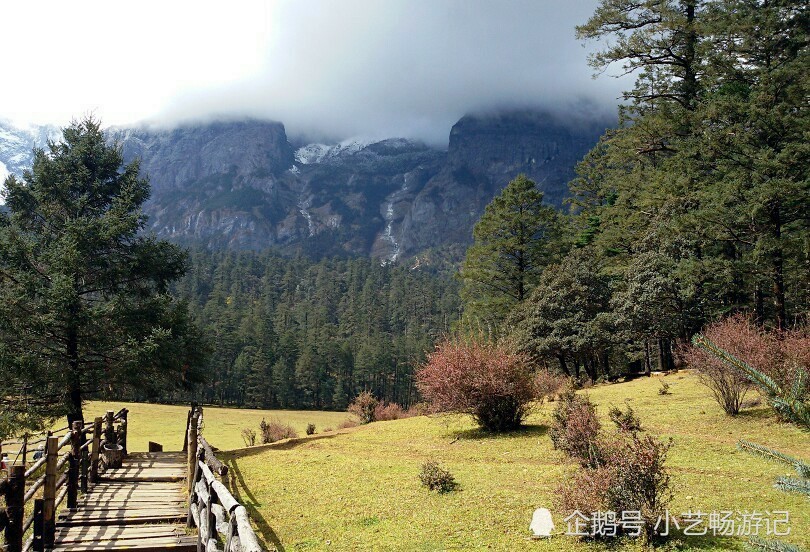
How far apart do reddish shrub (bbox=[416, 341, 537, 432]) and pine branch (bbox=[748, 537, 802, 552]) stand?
1384 cm

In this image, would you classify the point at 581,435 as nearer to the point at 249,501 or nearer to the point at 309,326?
the point at 249,501

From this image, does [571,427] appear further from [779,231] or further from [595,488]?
[779,231]

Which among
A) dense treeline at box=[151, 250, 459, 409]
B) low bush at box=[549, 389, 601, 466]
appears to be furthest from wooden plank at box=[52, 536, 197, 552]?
dense treeline at box=[151, 250, 459, 409]

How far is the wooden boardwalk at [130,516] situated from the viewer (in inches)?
312

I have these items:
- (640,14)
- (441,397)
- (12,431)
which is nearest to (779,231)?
(640,14)

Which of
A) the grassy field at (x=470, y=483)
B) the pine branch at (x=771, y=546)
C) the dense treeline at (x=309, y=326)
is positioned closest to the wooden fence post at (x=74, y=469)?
the grassy field at (x=470, y=483)

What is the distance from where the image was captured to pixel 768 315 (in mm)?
26844

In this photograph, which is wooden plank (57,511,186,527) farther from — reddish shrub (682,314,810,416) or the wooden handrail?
reddish shrub (682,314,810,416)

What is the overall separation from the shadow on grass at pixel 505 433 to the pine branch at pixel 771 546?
13.9m

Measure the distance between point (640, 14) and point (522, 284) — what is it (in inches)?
741

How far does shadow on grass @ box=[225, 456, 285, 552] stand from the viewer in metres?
8.74

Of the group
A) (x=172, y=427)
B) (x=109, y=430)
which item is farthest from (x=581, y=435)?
(x=172, y=427)

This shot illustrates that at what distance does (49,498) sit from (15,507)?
1.39 m

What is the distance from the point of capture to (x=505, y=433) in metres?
16.4
